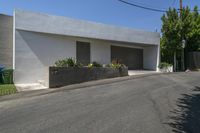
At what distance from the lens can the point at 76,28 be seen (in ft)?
49.2

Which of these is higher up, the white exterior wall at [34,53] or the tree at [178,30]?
the tree at [178,30]

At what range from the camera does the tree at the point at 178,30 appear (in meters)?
19.9

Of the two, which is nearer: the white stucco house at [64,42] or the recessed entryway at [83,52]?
the white stucco house at [64,42]

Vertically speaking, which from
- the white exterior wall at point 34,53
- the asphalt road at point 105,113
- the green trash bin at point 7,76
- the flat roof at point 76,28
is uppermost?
the flat roof at point 76,28

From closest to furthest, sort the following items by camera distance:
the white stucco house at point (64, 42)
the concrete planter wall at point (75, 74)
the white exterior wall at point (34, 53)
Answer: the concrete planter wall at point (75, 74)
the white exterior wall at point (34, 53)
the white stucco house at point (64, 42)

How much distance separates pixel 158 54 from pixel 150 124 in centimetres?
1574

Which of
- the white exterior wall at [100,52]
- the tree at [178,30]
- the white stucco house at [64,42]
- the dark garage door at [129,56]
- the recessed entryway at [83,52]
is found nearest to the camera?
the white stucco house at [64,42]

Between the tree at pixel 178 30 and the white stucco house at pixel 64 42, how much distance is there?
4.33 feet

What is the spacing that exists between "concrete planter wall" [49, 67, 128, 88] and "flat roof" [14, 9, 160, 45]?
369 centimetres

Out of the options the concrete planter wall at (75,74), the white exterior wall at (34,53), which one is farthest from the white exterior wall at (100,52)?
the concrete planter wall at (75,74)

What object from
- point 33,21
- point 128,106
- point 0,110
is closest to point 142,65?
point 33,21

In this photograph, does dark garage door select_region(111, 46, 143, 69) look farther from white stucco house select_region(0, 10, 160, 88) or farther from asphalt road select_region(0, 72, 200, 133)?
asphalt road select_region(0, 72, 200, 133)

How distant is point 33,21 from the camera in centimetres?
1316

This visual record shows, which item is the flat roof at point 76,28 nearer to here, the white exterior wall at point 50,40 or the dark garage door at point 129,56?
the white exterior wall at point 50,40
